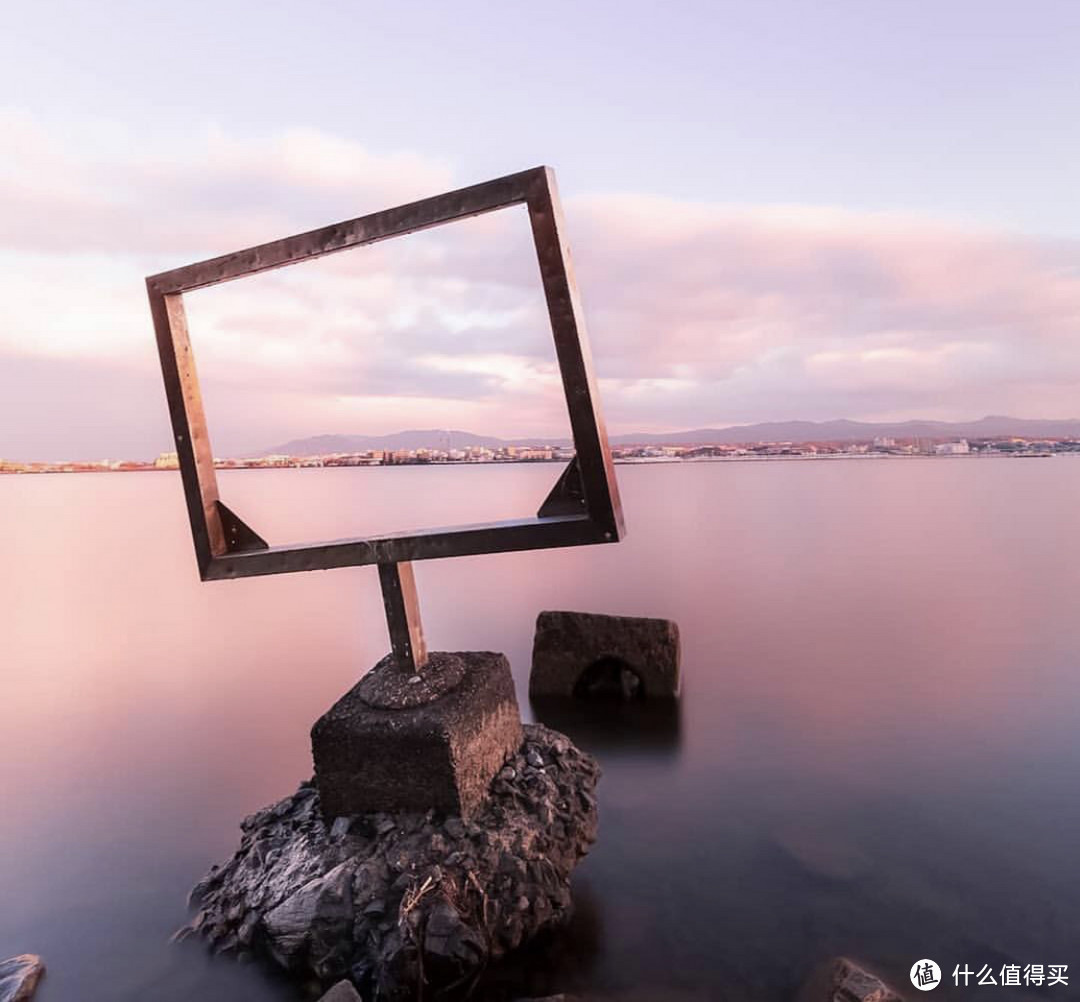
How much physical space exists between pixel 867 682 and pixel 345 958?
910cm

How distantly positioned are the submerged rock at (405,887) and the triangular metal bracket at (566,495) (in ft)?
6.48

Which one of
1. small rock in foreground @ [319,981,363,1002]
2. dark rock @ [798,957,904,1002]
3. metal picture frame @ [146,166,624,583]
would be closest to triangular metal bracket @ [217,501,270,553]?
metal picture frame @ [146,166,624,583]

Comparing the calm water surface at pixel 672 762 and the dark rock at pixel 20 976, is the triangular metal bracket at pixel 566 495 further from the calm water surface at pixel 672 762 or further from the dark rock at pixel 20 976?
the dark rock at pixel 20 976

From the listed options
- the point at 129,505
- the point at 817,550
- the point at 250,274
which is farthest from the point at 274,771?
the point at 129,505

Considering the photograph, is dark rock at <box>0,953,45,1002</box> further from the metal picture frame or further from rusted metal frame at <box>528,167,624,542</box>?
rusted metal frame at <box>528,167,624,542</box>

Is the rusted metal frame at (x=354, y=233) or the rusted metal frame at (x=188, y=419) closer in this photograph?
the rusted metal frame at (x=354, y=233)

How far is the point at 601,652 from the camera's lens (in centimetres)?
816

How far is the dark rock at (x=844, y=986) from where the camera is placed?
11.5ft

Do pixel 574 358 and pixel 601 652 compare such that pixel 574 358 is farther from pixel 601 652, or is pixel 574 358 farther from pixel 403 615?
pixel 601 652

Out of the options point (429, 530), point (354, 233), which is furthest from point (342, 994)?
point (354, 233)

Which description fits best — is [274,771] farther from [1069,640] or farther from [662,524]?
[662,524]

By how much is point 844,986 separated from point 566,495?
3200 millimetres

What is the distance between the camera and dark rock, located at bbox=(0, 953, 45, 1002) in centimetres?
424

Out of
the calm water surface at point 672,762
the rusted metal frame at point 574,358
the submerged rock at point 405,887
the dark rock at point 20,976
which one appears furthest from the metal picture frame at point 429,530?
A: the dark rock at point 20,976
